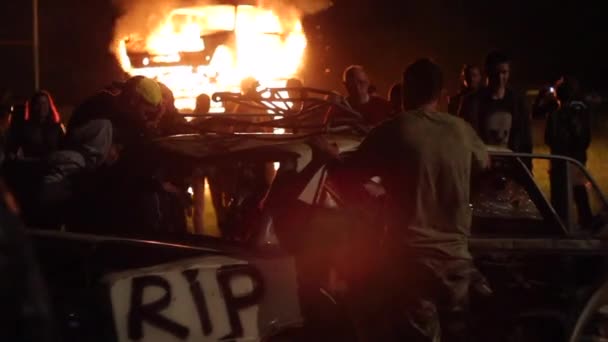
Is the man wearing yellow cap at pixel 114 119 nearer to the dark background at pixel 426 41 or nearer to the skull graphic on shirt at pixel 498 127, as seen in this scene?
the skull graphic on shirt at pixel 498 127

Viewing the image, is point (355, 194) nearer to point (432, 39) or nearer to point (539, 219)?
point (539, 219)

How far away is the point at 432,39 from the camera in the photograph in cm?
3875

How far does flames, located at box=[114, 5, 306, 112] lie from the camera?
630 inches

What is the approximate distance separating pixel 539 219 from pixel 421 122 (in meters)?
1.87

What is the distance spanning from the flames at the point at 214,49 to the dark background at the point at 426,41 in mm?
12736

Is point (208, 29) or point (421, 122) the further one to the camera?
point (208, 29)

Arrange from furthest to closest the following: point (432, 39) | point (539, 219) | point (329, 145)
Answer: point (432, 39)
point (539, 219)
point (329, 145)

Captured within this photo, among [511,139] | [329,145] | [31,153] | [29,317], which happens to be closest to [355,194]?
[329,145]

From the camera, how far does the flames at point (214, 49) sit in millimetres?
15992

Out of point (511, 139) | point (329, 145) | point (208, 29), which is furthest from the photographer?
point (208, 29)

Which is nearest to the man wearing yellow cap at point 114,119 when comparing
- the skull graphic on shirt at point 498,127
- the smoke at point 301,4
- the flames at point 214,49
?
the skull graphic on shirt at point 498,127

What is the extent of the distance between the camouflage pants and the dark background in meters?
25.7

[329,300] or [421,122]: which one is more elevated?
[421,122]

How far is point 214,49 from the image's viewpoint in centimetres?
1655
